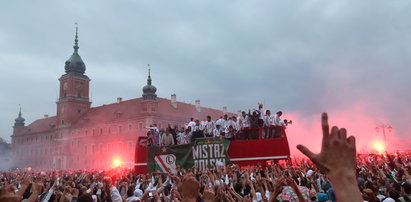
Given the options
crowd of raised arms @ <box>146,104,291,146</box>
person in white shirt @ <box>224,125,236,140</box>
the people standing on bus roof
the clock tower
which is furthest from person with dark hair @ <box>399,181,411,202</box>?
the clock tower

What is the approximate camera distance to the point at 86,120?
257ft

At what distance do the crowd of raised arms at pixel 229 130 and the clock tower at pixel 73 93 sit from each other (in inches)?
2591

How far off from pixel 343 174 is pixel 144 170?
19.1 metres

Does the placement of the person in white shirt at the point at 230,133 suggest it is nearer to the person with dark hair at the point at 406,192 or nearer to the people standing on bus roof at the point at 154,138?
the people standing on bus roof at the point at 154,138

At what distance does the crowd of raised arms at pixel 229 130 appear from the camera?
54.7 ft

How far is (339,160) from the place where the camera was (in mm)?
1990

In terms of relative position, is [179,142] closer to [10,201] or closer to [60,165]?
[10,201]

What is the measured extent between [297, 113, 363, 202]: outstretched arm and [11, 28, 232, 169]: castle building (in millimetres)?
64527

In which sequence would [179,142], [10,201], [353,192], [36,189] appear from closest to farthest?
[353,192] < [10,201] < [36,189] < [179,142]

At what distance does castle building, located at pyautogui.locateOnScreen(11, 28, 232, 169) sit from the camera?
222 ft

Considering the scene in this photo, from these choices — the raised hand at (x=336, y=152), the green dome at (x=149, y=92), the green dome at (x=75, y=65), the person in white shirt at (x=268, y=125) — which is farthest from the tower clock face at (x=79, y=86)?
the raised hand at (x=336, y=152)

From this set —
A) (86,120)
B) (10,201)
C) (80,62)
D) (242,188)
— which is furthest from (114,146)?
(10,201)

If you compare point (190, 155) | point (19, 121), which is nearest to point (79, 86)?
point (19, 121)

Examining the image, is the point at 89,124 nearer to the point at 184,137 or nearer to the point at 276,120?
the point at 184,137
